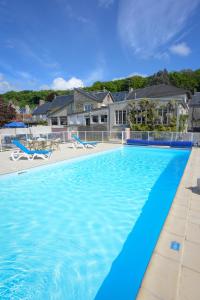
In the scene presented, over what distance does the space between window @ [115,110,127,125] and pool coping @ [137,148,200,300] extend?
61.5 feet

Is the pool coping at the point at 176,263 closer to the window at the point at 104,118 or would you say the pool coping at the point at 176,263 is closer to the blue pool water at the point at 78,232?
the blue pool water at the point at 78,232

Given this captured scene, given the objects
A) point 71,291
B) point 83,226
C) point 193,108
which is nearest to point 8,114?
point 83,226

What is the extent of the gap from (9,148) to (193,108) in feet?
96.1

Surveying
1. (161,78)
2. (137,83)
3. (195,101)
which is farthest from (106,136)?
(137,83)

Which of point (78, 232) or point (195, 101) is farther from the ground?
point (195, 101)

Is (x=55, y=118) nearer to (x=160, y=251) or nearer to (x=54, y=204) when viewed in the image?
(x=54, y=204)

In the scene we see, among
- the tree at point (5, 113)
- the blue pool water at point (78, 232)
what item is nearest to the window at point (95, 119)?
the tree at point (5, 113)

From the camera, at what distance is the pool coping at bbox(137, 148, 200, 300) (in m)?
1.96

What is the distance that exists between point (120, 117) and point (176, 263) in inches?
816

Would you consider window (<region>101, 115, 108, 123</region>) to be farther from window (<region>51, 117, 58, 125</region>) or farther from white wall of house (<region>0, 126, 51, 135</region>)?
window (<region>51, 117, 58, 125</region>)

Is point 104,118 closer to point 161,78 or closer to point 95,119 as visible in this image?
point 95,119

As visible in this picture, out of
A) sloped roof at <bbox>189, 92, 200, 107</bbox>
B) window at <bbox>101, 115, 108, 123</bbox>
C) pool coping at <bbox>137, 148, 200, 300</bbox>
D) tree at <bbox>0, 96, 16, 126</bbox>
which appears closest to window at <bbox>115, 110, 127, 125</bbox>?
window at <bbox>101, 115, 108, 123</bbox>

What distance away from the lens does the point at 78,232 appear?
4117 mm

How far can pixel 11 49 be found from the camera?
16891 mm
